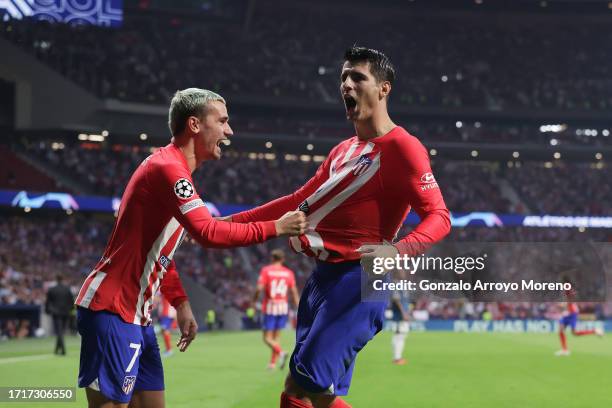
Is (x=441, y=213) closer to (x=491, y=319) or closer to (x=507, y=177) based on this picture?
(x=491, y=319)

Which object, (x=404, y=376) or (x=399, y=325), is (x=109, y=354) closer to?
(x=404, y=376)

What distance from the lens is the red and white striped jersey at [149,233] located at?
4.52 metres

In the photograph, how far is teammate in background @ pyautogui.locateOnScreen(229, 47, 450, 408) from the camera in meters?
4.55

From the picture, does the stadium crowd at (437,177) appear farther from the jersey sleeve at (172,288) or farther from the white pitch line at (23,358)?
the jersey sleeve at (172,288)

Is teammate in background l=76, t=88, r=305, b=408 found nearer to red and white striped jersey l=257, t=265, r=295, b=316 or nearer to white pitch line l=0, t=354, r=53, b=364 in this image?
red and white striped jersey l=257, t=265, r=295, b=316

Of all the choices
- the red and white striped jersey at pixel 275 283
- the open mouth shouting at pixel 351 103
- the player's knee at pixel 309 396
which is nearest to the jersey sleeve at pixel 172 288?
the player's knee at pixel 309 396

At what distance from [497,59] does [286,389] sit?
182 feet

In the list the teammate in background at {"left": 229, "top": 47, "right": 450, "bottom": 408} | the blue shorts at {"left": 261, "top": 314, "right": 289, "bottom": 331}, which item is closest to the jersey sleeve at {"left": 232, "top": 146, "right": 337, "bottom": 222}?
the teammate in background at {"left": 229, "top": 47, "right": 450, "bottom": 408}

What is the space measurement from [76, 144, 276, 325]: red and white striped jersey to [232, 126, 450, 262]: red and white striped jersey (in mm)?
404

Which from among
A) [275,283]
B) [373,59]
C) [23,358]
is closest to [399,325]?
[275,283]

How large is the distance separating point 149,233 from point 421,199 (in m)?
1.68

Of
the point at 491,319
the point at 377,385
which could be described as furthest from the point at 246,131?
the point at 377,385

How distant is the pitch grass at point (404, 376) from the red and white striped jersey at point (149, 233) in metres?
6.54

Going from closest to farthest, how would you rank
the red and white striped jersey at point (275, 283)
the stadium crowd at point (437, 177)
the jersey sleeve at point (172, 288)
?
the jersey sleeve at point (172, 288), the red and white striped jersey at point (275, 283), the stadium crowd at point (437, 177)
